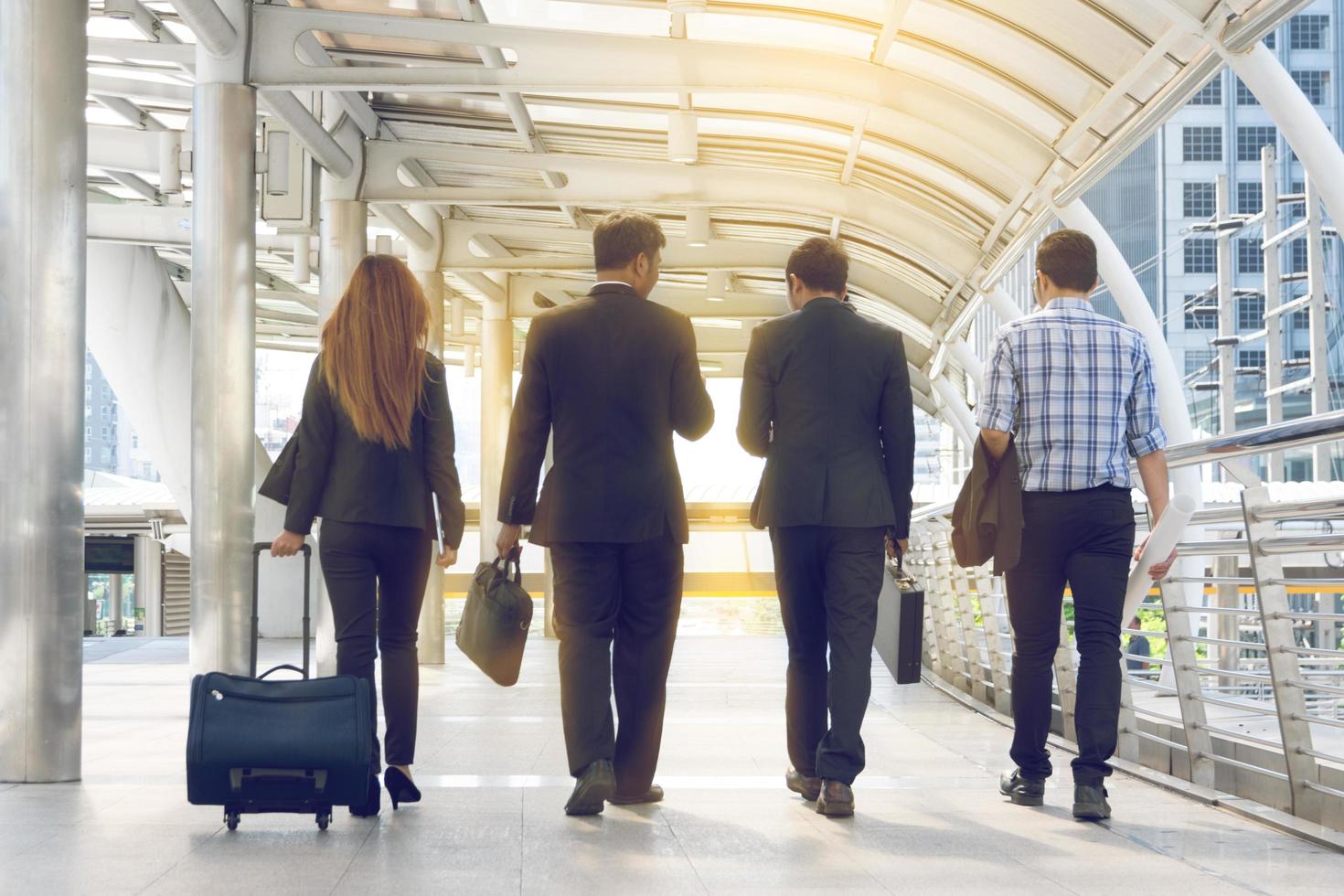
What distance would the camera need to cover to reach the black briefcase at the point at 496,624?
4.64 m

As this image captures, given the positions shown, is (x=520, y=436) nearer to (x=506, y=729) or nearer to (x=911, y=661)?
(x=911, y=661)

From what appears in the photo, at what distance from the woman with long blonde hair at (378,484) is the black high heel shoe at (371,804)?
0.02m

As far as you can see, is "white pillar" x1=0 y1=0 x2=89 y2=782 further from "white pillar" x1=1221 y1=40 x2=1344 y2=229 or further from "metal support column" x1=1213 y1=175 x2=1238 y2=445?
"metal support column" x1=1213 y1=175 x2=1238 y2=445

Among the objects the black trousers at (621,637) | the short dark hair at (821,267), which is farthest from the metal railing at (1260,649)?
the black trousers at (621,637)

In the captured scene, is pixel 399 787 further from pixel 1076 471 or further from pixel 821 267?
pixel 1076 471

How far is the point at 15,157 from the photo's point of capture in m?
5.19

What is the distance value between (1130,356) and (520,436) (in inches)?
71.5

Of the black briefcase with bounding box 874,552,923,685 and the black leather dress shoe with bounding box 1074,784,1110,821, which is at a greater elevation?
the black briefcase with bounding box 874,552,923,685

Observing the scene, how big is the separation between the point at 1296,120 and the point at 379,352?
393 centimetres

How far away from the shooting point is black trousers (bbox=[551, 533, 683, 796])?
4488 mm

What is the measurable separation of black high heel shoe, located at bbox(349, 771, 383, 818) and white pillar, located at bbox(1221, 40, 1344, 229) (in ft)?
14.1

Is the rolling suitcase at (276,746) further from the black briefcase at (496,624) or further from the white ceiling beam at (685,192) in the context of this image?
the white ceiling beam at (685,192)

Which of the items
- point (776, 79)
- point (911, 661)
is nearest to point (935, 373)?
point (776, 79)

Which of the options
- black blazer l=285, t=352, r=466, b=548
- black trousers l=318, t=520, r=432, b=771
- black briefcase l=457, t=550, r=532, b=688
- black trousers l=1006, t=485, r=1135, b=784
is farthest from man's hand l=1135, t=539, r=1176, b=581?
black trousers l=318, t=520, r=432, b=771
